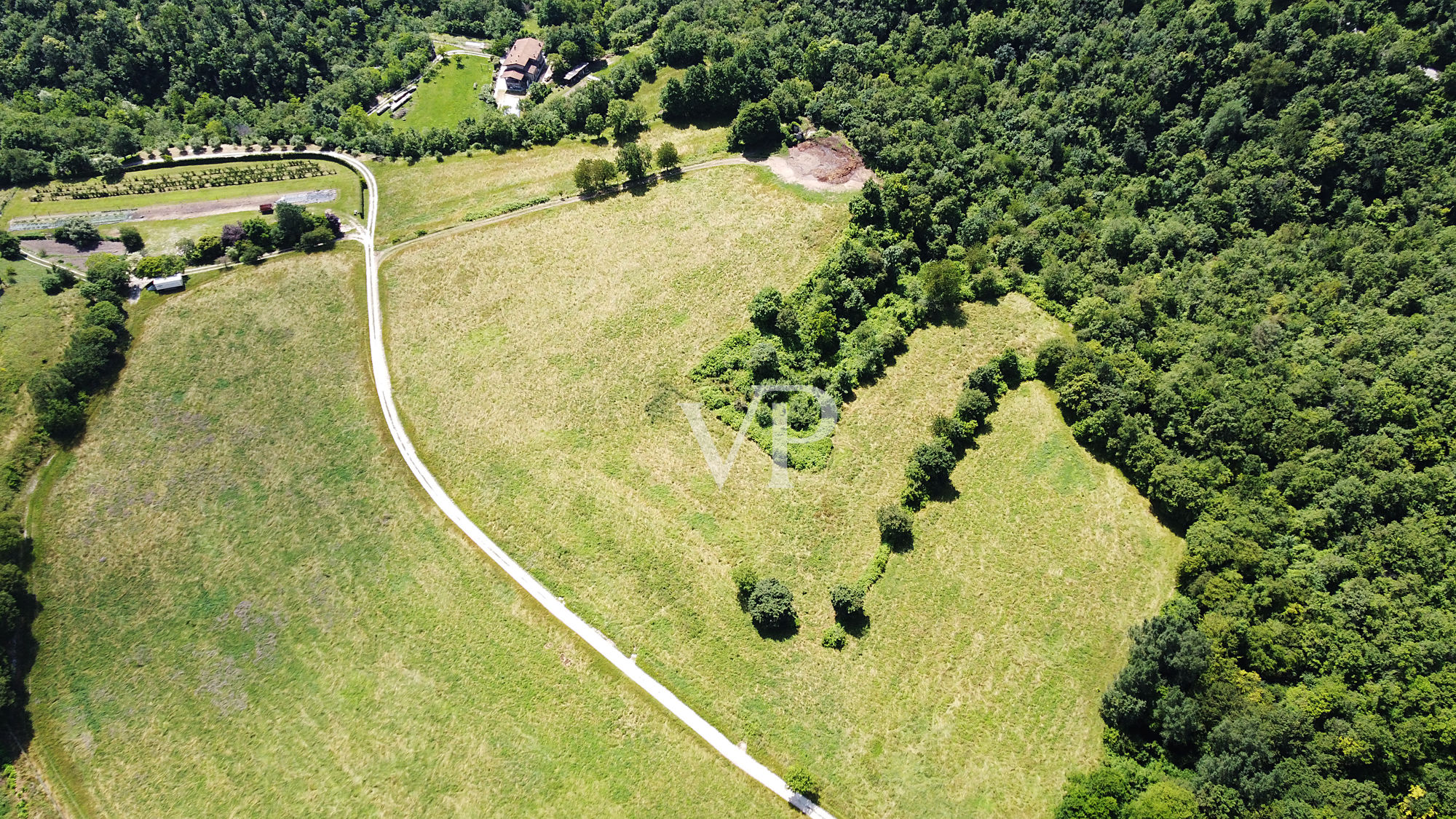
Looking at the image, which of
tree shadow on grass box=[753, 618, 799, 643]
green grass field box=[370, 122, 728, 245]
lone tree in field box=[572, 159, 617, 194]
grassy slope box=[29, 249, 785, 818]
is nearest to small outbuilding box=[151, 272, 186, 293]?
grassy slope box=[29, 249, 785, 818]

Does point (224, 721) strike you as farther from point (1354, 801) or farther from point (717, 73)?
point (717, 73)

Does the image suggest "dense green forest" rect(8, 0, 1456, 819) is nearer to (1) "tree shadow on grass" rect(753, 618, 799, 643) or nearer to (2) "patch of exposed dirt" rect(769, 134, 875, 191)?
(2) "patch of exposed dirt" rect(769, 134, 875, 191)

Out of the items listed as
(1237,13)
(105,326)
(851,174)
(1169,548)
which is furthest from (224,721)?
(1237,13)

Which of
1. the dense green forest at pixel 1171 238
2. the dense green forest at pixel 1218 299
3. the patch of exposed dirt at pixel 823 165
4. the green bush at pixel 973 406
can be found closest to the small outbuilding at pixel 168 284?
the dense green forest at pixel 1171 238

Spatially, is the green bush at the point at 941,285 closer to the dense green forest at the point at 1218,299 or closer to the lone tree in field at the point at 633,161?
the dense green forest at the point at 1218,299

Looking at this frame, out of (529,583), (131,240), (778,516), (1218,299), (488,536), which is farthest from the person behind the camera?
(131,240)

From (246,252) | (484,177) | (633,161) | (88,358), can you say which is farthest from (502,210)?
(88,358)

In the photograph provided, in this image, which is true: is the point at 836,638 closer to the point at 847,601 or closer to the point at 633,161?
the point at 847,601

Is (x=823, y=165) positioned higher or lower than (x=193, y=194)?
higher
